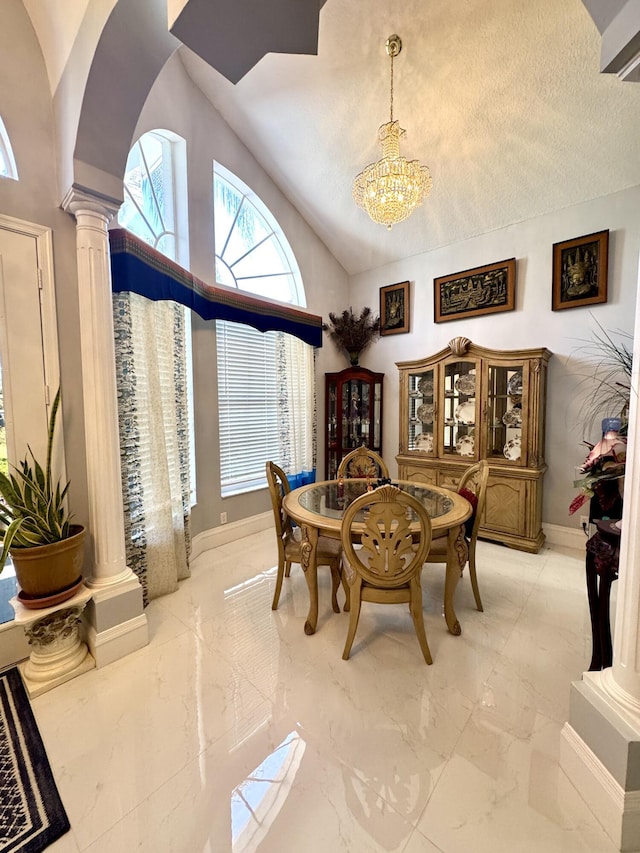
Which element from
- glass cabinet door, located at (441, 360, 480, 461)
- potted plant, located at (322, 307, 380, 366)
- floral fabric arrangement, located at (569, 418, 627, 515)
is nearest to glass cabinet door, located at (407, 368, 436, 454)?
glass cabinet door, located at (441, 360, 480, 461)

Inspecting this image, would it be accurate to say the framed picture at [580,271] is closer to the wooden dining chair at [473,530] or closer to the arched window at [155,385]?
the wooden dining chair at [473,530]

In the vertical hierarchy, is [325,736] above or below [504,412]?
below

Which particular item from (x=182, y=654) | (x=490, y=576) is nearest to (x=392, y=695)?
(x=182, y=654)

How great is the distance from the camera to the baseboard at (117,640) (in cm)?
177

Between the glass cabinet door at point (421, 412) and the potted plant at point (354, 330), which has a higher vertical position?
the potted plant at point (354, 330)

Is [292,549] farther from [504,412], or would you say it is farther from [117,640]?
[504,412]

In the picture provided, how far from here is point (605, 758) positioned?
1.08 m

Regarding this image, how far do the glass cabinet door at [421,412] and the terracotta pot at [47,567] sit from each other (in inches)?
121

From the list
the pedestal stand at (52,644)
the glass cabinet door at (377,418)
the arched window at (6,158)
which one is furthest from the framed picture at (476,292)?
the pedestal stand at (52,644)

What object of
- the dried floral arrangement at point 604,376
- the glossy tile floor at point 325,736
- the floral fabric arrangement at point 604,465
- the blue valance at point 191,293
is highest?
the blue valance at point 191,293

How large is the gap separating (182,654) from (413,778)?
49.7 inches

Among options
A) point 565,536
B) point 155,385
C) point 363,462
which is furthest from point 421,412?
point 155,385

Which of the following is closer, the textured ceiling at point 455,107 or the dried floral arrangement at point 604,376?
the textured ceiling at point 455,107

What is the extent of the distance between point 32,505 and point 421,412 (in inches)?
130
